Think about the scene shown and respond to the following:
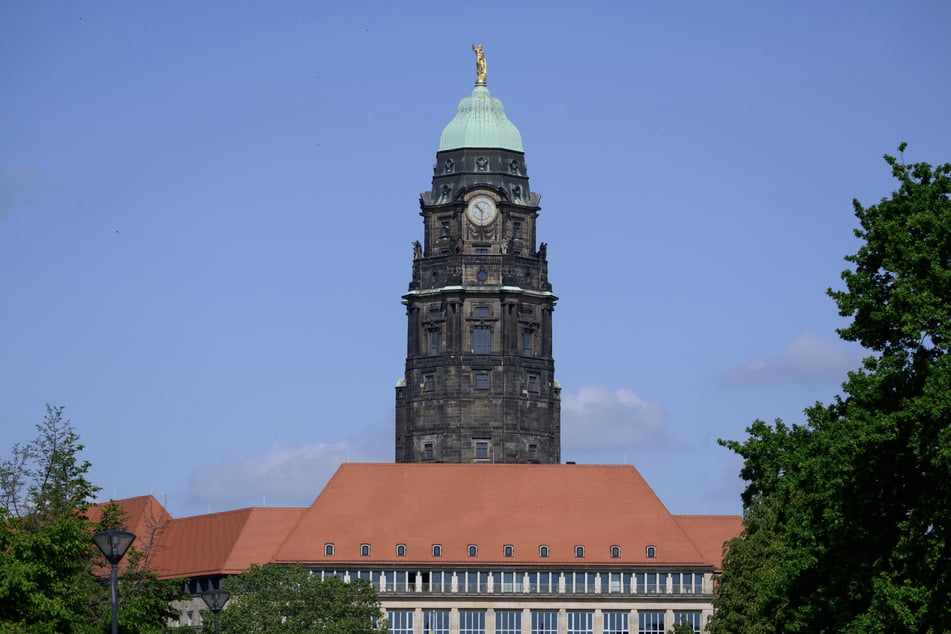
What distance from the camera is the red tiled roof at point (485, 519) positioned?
161 metres

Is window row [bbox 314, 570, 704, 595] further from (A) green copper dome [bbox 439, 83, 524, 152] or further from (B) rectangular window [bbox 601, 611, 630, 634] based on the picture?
(A) green copper dome [bbox 439, 83, 524, 152]

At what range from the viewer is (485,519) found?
163375mm

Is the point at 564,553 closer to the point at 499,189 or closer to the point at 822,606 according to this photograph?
the point at 499,189

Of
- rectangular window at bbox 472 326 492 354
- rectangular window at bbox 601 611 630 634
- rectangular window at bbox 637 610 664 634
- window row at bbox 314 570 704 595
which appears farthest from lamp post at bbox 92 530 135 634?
rectangular window at bbox 472 326 492 354

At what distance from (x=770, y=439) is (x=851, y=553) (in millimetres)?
4956

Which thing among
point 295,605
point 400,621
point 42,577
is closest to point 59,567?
point 42,577

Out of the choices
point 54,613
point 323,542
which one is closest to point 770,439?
point 54,613

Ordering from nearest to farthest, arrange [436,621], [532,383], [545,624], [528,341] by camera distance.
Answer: [436,621] → [545,624] → [532,383] → [528,341]

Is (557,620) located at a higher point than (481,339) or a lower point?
lower

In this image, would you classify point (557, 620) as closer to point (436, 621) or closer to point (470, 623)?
point (470, 623)

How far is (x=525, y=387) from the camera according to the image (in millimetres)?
174875

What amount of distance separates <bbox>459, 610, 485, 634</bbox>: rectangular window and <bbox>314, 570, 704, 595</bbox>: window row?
149 centimetres

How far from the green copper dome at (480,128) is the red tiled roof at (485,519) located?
2517cm

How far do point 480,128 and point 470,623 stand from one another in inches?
1443
